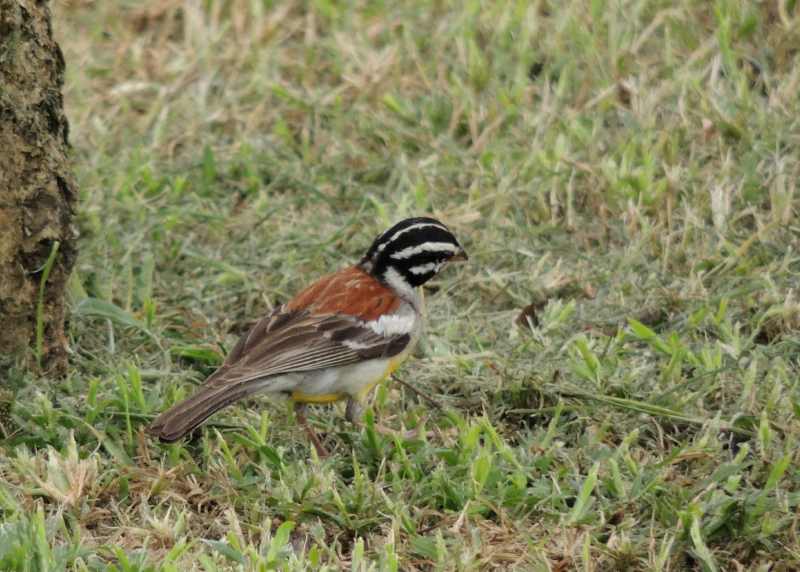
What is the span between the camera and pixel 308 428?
730 cm

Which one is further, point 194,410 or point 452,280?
point 452,280

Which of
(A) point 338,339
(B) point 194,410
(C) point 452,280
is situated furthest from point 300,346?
(C) point 452,280

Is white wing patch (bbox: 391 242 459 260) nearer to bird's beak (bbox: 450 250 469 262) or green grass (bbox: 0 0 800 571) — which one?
bird's beak (bbox: 450 250 469 262)

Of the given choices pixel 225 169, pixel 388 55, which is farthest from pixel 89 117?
pixel 388 55

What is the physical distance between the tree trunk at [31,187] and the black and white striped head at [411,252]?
5.21ft

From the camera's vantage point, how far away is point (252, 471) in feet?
22.8

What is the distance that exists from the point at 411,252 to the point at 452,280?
1.15m

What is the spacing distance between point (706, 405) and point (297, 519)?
7.52 ft

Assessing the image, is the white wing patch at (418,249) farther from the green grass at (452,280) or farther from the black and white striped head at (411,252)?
the green grass at (452,280)

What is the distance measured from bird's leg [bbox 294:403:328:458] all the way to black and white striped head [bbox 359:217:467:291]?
857 mm

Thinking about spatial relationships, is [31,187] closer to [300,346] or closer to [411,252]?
[300,346]

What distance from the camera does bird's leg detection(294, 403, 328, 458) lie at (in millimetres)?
7145

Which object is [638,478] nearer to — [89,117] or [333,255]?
[333,255]

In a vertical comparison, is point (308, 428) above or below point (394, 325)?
below
